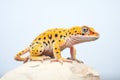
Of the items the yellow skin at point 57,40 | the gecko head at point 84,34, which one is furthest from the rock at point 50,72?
the gecko head at point 84,34

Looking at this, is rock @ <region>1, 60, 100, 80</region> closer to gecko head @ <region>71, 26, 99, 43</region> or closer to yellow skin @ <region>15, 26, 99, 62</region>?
yellow skin @ <region>15, 26, 99, 62</region>

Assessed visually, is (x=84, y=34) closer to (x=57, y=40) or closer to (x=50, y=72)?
(x=57, y=40)

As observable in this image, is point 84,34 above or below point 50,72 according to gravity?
above

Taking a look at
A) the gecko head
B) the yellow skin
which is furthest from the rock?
the gecko head

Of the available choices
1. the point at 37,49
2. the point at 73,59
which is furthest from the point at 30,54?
the point at 73,59

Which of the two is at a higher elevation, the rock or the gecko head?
the gecko head

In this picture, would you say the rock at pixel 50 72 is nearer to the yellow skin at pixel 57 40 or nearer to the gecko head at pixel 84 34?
the yellow skin at pixel 57 40

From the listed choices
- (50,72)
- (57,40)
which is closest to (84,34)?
(57,40)
